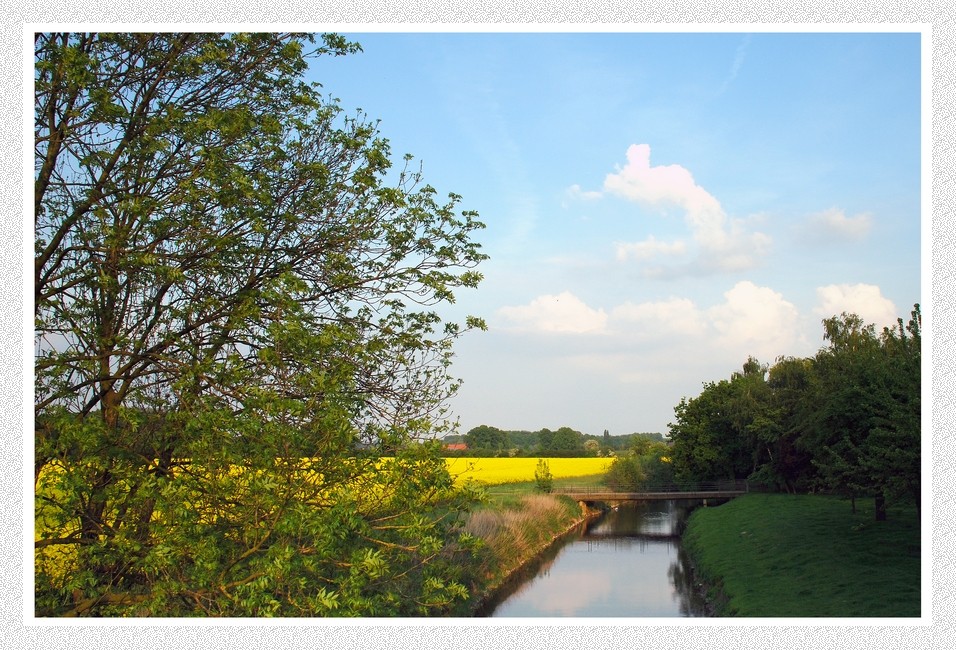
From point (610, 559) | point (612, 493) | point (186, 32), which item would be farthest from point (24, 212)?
point (612, 493)

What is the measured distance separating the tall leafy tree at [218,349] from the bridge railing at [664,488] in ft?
106

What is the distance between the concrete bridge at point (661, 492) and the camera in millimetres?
38438

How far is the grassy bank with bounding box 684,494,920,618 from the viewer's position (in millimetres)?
14141

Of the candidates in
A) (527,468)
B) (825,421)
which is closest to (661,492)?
(527,468)

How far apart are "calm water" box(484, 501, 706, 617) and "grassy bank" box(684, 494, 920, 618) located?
987mm

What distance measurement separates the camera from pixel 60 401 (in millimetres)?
7000

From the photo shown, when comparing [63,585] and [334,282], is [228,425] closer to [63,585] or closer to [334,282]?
[334,282]

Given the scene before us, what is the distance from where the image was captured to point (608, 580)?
74.5ft

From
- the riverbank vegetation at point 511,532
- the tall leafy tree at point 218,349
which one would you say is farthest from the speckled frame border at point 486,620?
the riverbank vegetation at point 511,532

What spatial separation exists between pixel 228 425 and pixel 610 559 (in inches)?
888

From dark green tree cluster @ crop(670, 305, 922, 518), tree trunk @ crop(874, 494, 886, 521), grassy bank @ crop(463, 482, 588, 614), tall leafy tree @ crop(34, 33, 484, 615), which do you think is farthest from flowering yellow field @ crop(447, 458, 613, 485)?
tall leafy tree @ crop(34, 33, 484, 615)

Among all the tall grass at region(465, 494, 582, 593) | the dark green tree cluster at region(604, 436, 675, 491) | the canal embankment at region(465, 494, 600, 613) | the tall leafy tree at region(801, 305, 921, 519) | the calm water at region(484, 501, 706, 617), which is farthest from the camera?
the dark green tree cluster at region(604, 436, 675, 491)

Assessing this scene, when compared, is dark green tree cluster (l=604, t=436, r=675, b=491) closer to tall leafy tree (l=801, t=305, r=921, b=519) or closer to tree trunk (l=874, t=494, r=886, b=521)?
tall leafy tree (l=801, t=305, r=921, b=519)

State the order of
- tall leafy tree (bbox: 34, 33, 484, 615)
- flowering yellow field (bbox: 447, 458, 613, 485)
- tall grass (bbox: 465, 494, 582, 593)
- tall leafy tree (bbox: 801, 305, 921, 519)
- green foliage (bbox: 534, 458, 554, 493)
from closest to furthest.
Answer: tall leafy tree (bbox: 34, 33, 484, 615) → tall leafy tree (bbox: 801, 305, 921, 519) → tall grass (bbox: 465, 494, 582, 593) → green foliage (bbox: 534, 458, 554, 493) → flowering yellow field (bbox: 447, 458, 613, 485)
